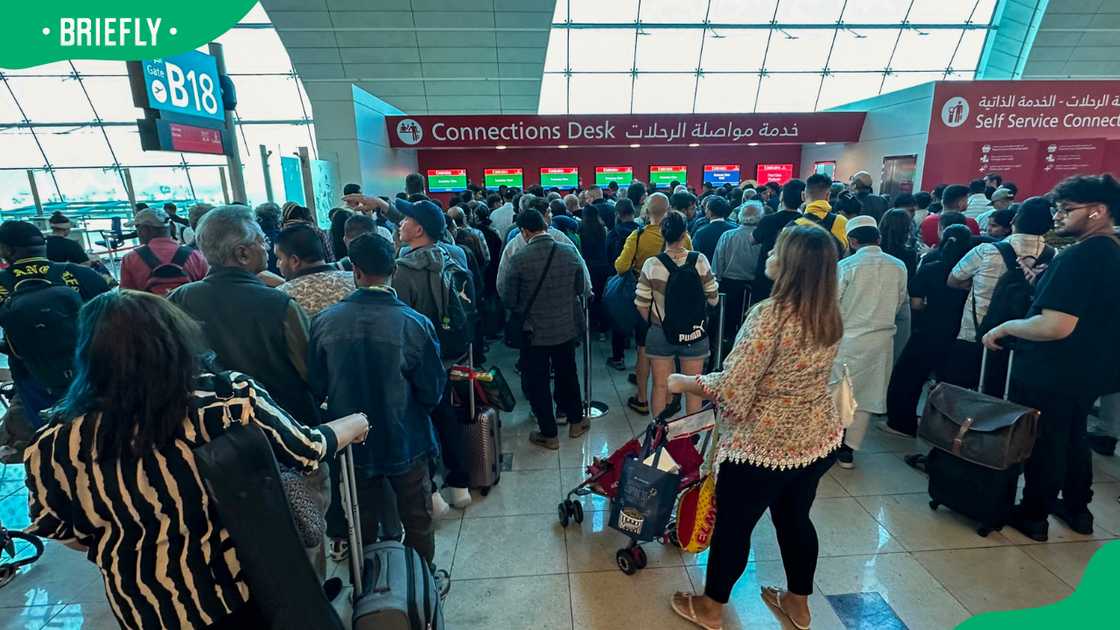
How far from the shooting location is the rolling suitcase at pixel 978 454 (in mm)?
2713

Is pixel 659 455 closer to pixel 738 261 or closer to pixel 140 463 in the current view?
pixel 140 463

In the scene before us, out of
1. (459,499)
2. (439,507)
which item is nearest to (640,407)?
(459,499)

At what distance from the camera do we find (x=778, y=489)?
2.07 m

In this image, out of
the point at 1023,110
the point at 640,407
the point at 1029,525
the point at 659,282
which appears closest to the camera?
the point at 1029,525

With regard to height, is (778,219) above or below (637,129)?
below

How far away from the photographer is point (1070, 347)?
8.61ft

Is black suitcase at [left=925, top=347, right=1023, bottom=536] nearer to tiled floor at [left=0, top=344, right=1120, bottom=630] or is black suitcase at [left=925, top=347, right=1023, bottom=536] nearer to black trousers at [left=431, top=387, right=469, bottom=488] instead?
tiled floor at [left=0, top=344, right=1120, bottom=630]

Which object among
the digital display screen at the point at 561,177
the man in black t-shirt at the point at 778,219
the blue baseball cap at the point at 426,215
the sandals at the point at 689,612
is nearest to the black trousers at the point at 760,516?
the sandals at the point at 689,612

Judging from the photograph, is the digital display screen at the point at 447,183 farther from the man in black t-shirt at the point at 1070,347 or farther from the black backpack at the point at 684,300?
the man in black t-shirt at the point at 1070,347

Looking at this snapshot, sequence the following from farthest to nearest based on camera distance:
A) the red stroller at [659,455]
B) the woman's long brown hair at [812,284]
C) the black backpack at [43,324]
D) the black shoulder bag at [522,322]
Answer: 1. the black shoulder bag at [522,322]
2. the black backpack at [43,324]
3. the red stroller at [659,455]
4. the woman's long brown hair at [812,284]

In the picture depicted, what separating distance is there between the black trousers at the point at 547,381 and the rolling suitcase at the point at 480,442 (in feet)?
2.04

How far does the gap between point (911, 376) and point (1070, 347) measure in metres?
1.51

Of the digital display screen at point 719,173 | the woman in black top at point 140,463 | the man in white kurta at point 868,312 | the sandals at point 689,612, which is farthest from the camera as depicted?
the digital display screen at point 719,173

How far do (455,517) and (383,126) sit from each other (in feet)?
28.7
